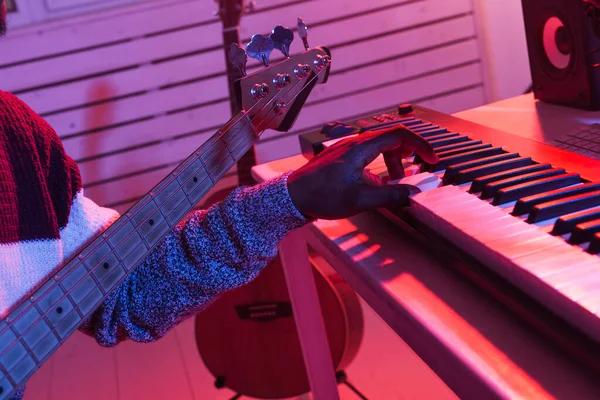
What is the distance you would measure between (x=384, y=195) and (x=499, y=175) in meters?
0.15

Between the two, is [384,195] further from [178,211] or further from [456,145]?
[178,211]

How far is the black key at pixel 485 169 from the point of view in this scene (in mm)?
808

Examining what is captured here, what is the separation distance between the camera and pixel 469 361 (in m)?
0.56

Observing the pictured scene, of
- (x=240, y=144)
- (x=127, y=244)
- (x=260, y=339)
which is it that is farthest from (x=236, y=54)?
(x=260, y=339)

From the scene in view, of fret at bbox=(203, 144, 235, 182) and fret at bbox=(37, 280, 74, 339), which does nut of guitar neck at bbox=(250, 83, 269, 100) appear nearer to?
fret at bbox=(203, 144, 235, 182)

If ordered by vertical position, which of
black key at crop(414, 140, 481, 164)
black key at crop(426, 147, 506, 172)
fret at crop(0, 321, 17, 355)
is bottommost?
fret at crop(0, 321, 17, 355)

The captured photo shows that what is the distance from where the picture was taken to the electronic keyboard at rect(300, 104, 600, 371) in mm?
551

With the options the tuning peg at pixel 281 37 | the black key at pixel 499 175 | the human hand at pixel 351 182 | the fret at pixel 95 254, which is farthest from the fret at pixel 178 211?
the black key at pixel 499 175

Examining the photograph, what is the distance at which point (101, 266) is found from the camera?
0.86 metres

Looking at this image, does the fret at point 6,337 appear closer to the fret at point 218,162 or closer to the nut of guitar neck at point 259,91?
the fret at point 218,162

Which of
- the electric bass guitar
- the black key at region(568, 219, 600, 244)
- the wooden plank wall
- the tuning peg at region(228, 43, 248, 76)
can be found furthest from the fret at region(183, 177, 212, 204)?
the wooden plank wall

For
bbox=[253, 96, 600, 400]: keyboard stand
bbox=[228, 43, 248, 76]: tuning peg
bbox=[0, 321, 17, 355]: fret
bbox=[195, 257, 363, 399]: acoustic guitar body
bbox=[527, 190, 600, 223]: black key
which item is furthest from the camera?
bbox=[195, 257, 363, 399]: acoustic guitar body

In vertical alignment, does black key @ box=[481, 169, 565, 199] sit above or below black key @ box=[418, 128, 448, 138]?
below

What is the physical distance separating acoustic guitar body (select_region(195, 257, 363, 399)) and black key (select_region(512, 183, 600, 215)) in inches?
41.5
